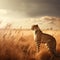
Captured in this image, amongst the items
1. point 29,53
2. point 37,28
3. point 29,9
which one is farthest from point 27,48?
point 29,9

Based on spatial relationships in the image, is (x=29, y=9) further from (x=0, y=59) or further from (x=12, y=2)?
(x=0, y=59)

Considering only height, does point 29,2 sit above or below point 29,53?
above

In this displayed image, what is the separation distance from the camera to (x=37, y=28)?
2.87 m

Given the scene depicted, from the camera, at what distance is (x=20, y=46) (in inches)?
113

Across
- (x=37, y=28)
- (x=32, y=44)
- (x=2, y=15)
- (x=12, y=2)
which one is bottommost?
(x=32, y=44)

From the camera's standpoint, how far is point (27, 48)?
9.41 ft

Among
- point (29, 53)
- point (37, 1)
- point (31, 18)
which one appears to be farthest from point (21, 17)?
point (29, 53)

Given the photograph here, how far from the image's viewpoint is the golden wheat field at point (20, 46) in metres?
2.84

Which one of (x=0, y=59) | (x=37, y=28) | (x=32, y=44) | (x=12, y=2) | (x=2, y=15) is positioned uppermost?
(x=12, y=2)

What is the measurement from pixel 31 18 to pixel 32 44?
36 centimetres

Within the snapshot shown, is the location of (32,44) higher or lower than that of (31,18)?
lower

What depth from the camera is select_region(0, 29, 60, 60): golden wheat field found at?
2838mm

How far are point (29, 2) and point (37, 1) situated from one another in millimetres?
116

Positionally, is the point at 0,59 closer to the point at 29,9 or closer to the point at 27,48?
the point at 27,48
